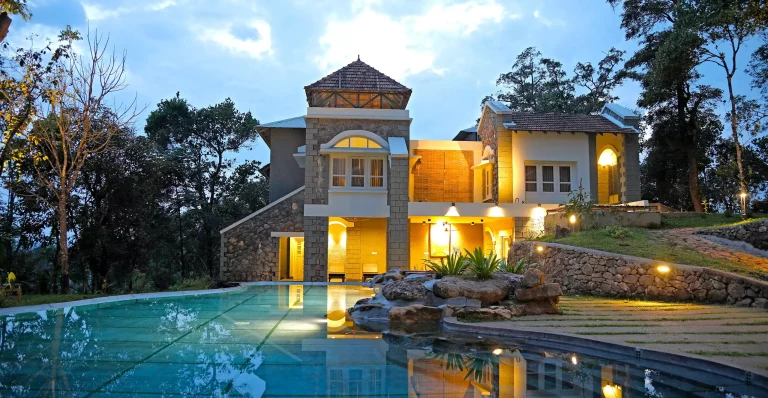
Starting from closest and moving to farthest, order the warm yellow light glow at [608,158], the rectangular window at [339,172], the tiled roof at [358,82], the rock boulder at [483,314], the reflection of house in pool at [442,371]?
1. the reflection of house in pool at [442,371]
2. the rock boulder at [483,314]
3. the rectangular window at [339,172]
4. the tiled roof at [358,82]
5. the warm yellow light glow at [608,158]

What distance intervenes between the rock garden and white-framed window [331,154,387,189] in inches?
397

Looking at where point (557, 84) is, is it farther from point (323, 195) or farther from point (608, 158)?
point (323, 195)

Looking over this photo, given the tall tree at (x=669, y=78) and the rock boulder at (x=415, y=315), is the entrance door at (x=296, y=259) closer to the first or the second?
the rock boulder at (x=415, y=315)

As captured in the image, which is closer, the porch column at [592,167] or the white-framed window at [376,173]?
the white-framed window at [376,173]

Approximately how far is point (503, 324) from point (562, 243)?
6941mm

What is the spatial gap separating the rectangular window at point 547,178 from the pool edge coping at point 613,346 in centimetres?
1458

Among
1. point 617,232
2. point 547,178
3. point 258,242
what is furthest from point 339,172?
point 617,232

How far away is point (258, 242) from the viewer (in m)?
20.1

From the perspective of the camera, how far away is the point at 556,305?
9359mm

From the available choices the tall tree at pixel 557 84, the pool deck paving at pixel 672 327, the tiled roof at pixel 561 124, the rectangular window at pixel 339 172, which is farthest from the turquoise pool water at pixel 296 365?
the tall tree at pixel 557 84

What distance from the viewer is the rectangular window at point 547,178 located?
21.9 m

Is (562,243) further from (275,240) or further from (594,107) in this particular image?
(594,107)

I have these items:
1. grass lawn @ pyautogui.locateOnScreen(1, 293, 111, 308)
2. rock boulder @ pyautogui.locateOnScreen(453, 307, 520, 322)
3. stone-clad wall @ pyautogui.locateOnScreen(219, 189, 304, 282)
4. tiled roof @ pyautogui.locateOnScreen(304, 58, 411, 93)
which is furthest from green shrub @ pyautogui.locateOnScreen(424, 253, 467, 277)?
tiled roof @ pyautogui.locateOnScreen(304, 58, 411, 93)

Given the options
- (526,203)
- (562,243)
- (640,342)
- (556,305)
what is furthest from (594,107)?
(640,342)
